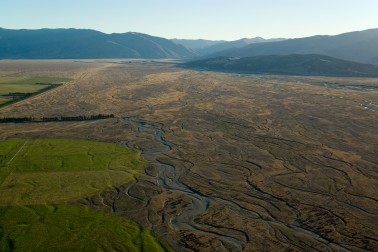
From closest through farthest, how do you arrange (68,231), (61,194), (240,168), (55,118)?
(68,231) < (61,194) < (240,168) < (55,118)

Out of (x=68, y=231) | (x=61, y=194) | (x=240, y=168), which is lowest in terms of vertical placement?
(x=240, y=168)

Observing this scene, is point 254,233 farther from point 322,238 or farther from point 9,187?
point 9,187

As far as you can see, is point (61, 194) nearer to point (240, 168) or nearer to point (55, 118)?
point (240, 168)

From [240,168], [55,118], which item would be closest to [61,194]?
[240,168]

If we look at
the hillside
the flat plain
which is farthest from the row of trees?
the hillside

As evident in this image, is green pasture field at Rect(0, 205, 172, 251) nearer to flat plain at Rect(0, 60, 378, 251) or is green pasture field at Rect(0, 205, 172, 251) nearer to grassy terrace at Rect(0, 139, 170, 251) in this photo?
grassy terrace at Rect(0, 139, 170, 251)

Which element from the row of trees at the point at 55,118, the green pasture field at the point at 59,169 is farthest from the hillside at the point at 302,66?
the green pasture field at the point at 59,169
